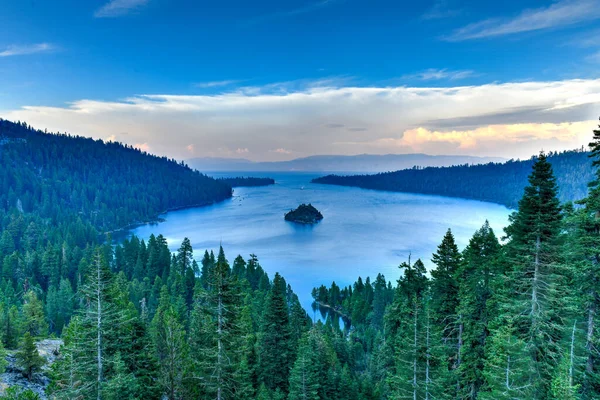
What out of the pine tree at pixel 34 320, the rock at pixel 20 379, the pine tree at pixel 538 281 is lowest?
the pine tree at pixel 34 320

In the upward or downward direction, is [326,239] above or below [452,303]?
below

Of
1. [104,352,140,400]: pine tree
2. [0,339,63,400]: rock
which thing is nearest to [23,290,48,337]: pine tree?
[0,339,63,400]: rock

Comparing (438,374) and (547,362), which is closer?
(547,362)

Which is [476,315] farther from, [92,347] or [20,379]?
[20,379]

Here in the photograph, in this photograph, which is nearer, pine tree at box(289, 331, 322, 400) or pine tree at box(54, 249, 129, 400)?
pine tree at box(54, 249, 129, 400)

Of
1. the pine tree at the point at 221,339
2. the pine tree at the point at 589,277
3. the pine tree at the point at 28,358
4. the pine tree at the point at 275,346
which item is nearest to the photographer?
the pine tree at the point at 589,277

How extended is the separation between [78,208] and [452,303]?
180 metres

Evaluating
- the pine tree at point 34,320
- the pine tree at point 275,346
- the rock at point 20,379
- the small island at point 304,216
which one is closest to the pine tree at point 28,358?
the rock at point 20,379

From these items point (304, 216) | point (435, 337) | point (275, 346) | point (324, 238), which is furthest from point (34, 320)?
point (304, 216)

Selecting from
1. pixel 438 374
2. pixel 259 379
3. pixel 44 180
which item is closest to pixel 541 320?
pixel 438 374

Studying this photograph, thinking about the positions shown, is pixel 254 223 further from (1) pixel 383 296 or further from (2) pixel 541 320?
(2) pixel 541 320

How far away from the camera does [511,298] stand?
1445cm

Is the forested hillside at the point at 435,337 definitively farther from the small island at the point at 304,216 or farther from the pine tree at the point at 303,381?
the small island at the point at 304,216

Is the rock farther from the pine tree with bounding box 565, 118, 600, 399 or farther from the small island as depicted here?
the small island
